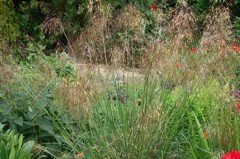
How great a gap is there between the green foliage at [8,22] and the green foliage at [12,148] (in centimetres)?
455

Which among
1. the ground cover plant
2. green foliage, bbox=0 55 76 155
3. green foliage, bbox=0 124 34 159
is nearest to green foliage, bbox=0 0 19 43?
the ground cover plant

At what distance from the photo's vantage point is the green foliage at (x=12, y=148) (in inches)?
139

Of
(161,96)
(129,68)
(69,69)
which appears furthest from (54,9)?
(161,96)

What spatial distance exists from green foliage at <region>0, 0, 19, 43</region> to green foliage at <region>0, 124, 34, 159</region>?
4549mm

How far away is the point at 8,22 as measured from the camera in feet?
27.4

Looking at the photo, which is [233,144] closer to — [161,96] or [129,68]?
[161,96]

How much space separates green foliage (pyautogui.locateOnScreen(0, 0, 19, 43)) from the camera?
8188mm

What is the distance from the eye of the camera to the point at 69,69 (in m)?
6.01

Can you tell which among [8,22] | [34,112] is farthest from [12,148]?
[8,22]

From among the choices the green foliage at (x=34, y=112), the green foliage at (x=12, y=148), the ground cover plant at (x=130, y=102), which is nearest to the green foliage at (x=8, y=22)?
the ground cover plant at (x=130, y=102)

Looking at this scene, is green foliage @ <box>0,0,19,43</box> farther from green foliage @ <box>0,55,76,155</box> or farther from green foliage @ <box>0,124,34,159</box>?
green foliage @ <box>0,124,34,159</box>

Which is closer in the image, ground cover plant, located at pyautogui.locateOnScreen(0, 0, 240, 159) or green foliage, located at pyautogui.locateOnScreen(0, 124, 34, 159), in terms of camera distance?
green foliage, located at pyautogui.locateOnScreen(0, 124, 34, 159)

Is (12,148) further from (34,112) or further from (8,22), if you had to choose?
(8,22)

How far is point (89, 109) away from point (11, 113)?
0.83 metres
